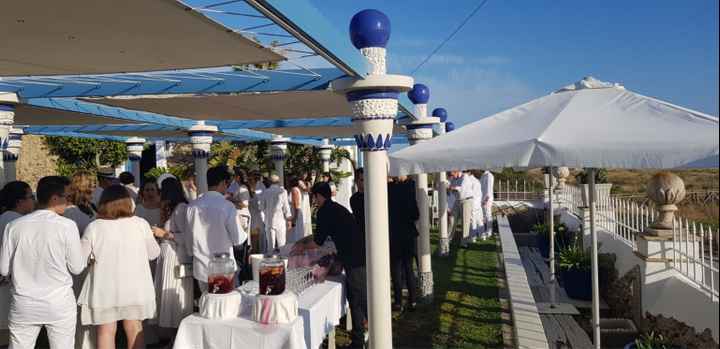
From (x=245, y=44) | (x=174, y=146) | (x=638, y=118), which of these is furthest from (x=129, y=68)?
(x=174, y=146)

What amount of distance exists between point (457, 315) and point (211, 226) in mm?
3097

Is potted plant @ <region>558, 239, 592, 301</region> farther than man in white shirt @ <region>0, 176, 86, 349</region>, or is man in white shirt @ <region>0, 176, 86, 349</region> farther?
potted plant @ <region>558, 239, 592, 301</region>

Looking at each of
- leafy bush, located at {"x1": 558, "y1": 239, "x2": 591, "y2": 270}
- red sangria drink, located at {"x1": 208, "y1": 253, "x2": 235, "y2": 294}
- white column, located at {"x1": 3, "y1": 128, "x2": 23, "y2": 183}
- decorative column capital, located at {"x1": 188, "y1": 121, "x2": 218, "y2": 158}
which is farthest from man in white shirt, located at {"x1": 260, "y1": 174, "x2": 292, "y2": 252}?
red sangria drink, located at {"x1": 208, "y1": 253, "x2": 235, "y2": 294}

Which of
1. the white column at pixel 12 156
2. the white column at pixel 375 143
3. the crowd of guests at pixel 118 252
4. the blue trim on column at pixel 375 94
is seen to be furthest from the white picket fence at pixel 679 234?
the white column at pixel 12 156

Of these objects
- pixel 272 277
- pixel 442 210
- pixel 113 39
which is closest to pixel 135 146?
pixel 442 210

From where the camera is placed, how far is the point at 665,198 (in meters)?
5.66

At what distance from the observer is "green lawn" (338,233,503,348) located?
5.36 meters

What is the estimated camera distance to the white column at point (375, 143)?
3957mm

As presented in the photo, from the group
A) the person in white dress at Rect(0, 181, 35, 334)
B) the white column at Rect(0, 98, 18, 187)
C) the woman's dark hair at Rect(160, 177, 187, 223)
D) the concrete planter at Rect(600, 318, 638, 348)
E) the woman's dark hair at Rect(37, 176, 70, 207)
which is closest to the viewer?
the woman's dark hair at Rect(37, 176, 70, 207)

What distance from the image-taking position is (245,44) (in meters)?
3.58

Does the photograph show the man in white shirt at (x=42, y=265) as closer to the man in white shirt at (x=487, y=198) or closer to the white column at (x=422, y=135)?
the white column at (x=422, y=135)

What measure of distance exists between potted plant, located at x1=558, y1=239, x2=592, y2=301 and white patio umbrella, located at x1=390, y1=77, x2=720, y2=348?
3651mm

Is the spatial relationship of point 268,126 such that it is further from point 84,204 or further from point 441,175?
point 84,204

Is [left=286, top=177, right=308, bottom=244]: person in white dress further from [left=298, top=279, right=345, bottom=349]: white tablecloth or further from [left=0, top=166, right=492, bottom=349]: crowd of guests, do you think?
[left=298, top=279, right=345, bottom=349]: white tablecloth
